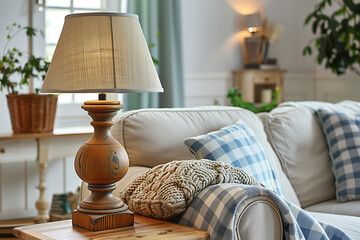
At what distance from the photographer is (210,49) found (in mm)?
4496

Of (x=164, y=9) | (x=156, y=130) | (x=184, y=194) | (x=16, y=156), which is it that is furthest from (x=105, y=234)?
(x=164, y=9)

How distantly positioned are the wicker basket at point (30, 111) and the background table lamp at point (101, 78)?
1.55 meters

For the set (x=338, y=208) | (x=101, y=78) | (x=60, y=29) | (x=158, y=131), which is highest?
(x=60, y=29)

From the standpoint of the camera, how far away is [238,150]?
80.9 inches

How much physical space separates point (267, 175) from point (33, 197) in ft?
6.41

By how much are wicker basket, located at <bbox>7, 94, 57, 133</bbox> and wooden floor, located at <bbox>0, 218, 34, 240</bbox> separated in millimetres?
600

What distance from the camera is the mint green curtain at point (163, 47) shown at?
3822mm

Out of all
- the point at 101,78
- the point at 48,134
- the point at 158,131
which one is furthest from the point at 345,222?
the point at 48,134

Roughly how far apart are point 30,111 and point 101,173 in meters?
1.64

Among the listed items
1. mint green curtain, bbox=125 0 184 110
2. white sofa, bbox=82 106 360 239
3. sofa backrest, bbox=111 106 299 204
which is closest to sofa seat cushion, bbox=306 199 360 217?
white sofa, bbox=82 106 360 239

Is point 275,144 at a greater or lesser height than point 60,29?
lesser

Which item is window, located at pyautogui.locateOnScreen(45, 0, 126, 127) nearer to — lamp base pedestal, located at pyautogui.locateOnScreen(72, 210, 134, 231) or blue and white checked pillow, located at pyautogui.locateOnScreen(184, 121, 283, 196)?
blue and white checked pillow, located at pyautogui.locateOnScreen(184, 121, 283, 196)

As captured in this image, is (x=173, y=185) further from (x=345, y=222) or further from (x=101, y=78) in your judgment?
(x=345, y=222)

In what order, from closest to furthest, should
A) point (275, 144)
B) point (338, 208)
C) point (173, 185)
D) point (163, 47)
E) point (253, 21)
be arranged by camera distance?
A: point (173, 185)
point (338, 208)
point (275, 144)
point (163, 47)
point (253, 21)
